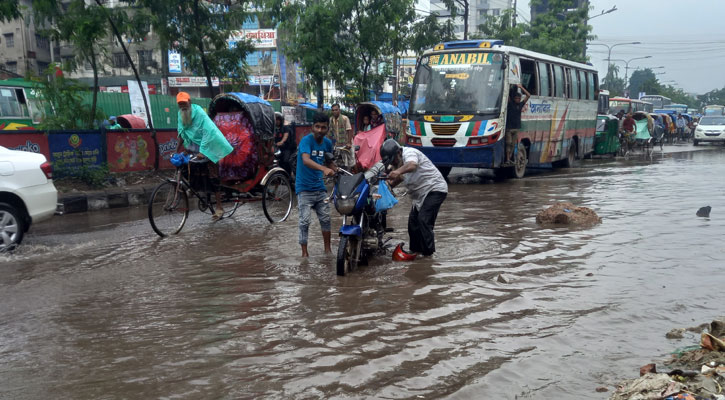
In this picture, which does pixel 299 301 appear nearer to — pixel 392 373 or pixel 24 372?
pixel 392 373

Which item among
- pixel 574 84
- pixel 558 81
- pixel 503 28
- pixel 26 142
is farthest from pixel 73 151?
pixel 503 28

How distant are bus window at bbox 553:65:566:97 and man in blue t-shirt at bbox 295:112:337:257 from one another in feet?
40.8

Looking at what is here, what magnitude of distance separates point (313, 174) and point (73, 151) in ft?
23.7

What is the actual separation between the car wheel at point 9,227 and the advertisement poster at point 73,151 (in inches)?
185

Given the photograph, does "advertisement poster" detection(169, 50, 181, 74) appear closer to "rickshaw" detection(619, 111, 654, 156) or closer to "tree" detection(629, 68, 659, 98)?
"rickshaw" detection(619, 111, 654, 156)

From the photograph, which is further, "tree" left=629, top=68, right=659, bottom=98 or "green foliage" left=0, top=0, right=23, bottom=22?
"tree" left=629, top=68, right=659, bottom=98

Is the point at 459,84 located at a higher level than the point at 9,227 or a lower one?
higher

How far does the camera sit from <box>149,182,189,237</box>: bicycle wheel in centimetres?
816

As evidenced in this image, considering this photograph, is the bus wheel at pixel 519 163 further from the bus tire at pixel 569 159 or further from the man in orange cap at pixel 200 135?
the man in orange cap at pixel 200 135

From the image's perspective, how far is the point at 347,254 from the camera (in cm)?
620

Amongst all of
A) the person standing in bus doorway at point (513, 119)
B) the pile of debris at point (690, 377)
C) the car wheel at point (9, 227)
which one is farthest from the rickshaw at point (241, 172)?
the person standing in bus doorway at point (513, 119)

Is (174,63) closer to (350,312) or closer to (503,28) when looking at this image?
(503,28)

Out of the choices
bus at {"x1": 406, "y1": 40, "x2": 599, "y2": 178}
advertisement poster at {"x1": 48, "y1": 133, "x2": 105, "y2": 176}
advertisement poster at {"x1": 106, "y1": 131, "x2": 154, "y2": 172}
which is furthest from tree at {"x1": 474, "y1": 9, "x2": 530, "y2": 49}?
advertisement poster at {"x1": 48, "y1": 133, "x2": 105, "y2": 176}

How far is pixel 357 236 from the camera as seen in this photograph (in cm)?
622
